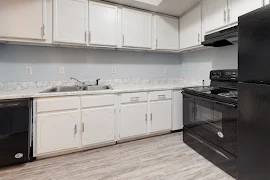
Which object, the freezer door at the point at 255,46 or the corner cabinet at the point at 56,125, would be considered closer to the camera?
the freezer door at the point at 255,46

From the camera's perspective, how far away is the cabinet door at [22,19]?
1792 millimetres

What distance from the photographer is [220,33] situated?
1832 millimetres

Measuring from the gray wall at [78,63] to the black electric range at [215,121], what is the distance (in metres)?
1.04

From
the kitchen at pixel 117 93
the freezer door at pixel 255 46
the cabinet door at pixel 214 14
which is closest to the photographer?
the freezer door at pixel 255 46

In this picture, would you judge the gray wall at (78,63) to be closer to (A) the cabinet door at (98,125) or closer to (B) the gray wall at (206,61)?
(B) the gray wall at (206,61)

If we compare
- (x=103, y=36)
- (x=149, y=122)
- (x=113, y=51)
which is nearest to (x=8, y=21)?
(x=103, y=36)

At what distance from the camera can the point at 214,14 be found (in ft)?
6.84

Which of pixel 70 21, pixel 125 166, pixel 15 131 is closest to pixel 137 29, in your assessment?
pixel 70 21

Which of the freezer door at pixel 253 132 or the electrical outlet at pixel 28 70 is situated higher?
the electrical outlet at pixel 28 70

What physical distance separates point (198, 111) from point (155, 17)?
1.81 metres

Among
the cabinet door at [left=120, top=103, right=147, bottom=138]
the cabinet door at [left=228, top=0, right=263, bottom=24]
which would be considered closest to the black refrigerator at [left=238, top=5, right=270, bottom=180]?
the cabinet door at [left=228, top=0, right=263, bottom=24]

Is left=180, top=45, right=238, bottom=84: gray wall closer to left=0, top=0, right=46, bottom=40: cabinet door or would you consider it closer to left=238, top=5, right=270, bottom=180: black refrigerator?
left=238, top=5, right=270, bottom=180: black refrigerator

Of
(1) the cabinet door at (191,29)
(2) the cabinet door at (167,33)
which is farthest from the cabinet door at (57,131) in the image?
(1) the cabinet door at (191,29)

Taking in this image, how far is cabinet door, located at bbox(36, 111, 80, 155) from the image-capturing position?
5.89 ft
